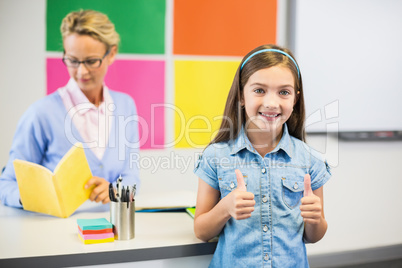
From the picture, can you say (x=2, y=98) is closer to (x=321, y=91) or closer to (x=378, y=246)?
(x=321, y=91)

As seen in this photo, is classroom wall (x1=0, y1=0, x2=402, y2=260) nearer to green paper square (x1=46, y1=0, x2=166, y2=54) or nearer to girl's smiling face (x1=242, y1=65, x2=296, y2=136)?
green paper square (x1=46, y1=0, x2=166, y2=54)

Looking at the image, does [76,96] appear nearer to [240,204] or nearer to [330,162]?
[240,204]

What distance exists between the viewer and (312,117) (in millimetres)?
2592

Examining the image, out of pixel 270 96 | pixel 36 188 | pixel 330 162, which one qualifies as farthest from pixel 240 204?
pixel 330 162

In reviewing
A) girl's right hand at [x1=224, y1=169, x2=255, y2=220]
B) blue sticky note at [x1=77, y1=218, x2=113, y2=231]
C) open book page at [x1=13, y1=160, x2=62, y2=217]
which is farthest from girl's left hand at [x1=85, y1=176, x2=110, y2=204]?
girl's right hand at [x1=224, y1=169, x2=255, y2=220]

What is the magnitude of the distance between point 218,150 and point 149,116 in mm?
1122

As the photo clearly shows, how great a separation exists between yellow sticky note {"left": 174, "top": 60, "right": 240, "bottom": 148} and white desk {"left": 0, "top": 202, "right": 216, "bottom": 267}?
1.00m

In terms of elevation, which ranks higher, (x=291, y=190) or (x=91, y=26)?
(x=91, y=26)

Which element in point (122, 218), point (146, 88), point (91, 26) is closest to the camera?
point (122, 218)

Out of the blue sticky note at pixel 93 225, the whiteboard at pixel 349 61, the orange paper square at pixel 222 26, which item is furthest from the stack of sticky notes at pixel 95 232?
the whiteboard at pixel 349 61

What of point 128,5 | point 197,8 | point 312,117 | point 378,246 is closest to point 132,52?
point 128,5

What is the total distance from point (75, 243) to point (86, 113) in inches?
43.4

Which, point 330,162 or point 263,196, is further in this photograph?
point 330,162

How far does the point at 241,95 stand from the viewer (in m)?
1.20
